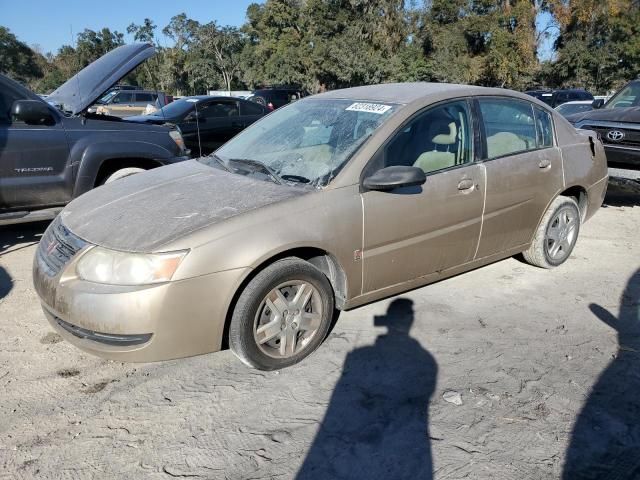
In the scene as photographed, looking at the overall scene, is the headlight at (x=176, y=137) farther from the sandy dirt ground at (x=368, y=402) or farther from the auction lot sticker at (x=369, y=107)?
the auction lot sticker at (x=369, y=107)

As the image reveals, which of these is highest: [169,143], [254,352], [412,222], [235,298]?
[169,143]

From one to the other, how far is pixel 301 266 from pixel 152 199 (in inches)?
42.4

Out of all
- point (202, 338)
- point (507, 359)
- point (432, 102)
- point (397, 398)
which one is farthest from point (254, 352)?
point (432, 102)

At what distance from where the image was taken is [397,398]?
2.98 m

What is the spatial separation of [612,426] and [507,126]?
248 centimetres

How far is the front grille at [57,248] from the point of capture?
3.04 metres

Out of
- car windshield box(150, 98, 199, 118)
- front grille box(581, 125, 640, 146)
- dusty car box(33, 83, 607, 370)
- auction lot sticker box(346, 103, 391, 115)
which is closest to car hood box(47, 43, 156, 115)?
dusty car box(33, 83, 607, 370)

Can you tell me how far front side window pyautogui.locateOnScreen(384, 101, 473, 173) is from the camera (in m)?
3.65

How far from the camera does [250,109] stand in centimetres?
1238

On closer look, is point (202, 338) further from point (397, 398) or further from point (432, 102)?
point (432, 102)

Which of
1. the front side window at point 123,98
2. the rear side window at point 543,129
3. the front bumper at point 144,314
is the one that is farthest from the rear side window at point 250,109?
the front side window at point 123,98

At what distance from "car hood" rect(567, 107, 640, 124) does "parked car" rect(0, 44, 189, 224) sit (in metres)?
5.84

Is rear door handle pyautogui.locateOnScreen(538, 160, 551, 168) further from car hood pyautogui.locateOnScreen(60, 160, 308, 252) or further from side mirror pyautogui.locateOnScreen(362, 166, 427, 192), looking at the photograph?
car hood pyautogui.locateOnScreen(60, 160, 308, 252)

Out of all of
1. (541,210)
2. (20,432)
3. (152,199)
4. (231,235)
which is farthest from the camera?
(541,210)
